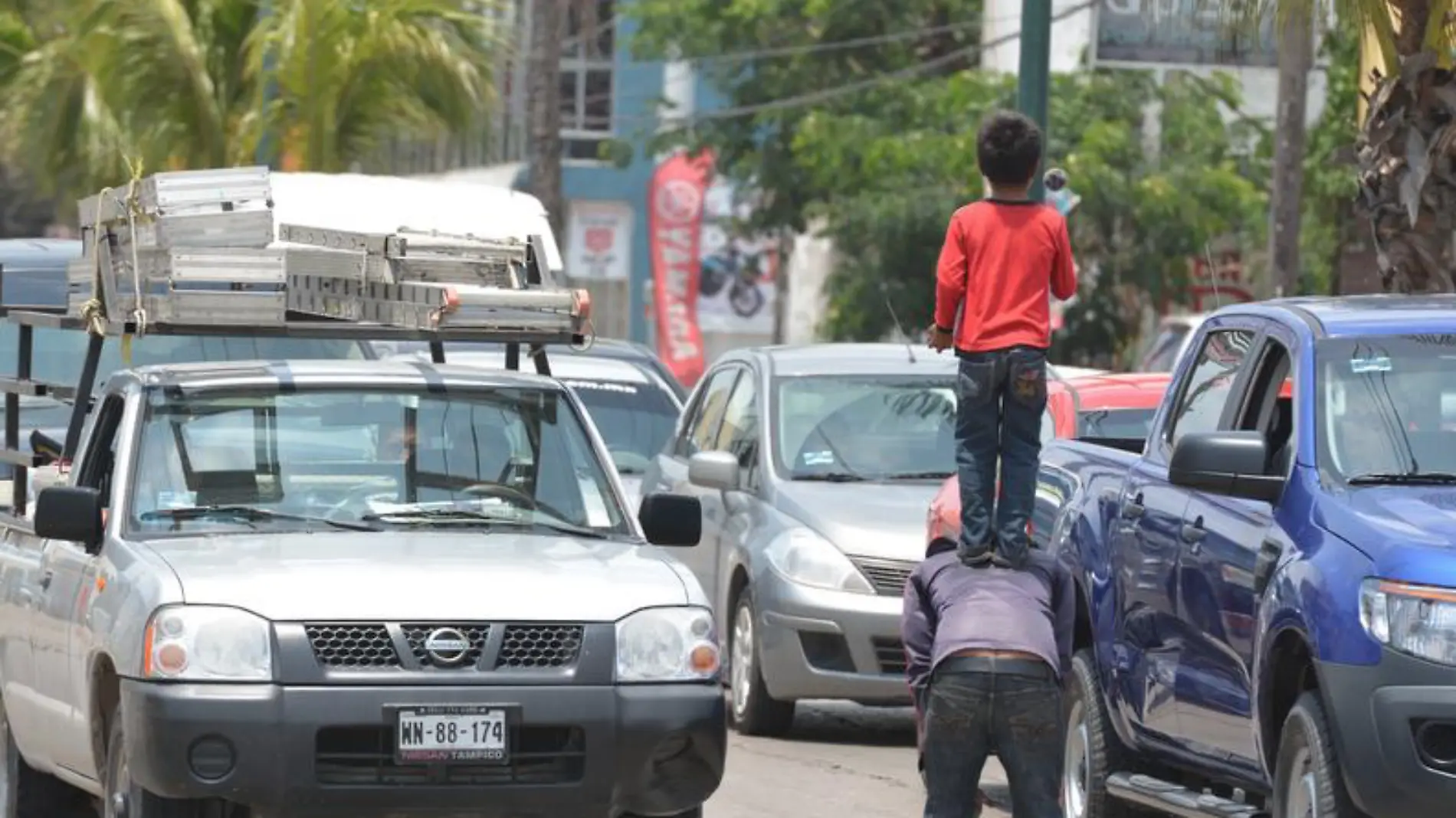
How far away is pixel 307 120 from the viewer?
2702 centimetres

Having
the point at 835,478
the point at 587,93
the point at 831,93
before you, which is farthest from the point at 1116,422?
the point at 587,93

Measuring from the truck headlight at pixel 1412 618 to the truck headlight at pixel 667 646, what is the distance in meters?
1.91

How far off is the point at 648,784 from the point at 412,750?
0.69 meters

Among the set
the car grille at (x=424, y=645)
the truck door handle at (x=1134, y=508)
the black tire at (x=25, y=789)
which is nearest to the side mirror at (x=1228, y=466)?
the truck door handle at (x=1134, y=508)

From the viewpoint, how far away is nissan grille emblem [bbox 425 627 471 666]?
8.44 metres

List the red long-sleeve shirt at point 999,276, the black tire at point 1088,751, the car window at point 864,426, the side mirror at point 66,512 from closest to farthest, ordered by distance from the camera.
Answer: the red long-sleeve shirt at point 999,276 → the side mirror at point 66,512 → the black tire at point 1088,751 → the car window at point 864,426

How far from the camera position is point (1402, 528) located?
8000mm

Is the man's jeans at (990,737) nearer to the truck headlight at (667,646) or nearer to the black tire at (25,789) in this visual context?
the truck headlight at (667,646)

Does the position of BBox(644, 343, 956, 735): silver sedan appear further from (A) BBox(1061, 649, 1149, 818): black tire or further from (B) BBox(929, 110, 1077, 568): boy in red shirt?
(B) BBox(929, 110, 1077, 568): boy in red shirt

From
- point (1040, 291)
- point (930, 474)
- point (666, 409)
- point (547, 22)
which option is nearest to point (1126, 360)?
point (547, 22)

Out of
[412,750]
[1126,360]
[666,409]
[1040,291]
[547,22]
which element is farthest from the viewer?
[1126,360]

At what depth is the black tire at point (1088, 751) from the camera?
10.3 meters

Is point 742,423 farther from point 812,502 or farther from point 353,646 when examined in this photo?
point 353,646

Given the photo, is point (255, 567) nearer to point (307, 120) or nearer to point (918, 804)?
point (918, 804)
